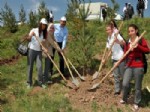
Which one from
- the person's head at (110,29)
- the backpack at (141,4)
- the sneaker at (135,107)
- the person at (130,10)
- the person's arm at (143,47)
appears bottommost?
the sneaker at (135,107)

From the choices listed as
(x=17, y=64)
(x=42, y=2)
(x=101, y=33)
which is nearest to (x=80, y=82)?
(x=17, y=64)

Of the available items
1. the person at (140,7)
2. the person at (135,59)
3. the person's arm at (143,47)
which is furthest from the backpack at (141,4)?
the person's arm at (143,47)

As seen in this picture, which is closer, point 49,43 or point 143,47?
point 143,47

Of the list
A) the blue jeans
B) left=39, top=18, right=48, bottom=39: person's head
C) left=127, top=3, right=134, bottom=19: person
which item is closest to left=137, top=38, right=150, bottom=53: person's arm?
the blue jeans

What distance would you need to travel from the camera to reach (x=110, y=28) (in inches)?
369

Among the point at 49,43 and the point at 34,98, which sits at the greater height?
the point at 49,43

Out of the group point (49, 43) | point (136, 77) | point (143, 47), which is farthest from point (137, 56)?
point (49, 43)

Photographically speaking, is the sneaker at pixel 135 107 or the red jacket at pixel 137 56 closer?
the red jacket at pixel 137 56

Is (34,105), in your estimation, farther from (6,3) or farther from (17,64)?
(6,3)

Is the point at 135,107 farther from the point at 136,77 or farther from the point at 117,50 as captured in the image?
the point at 117,50

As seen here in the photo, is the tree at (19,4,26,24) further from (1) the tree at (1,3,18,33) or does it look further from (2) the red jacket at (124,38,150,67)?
(2) the red jacket at (124,38,150,67)

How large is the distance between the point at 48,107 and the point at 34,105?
417mm

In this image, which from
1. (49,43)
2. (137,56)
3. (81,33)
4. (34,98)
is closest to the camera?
(137,56)

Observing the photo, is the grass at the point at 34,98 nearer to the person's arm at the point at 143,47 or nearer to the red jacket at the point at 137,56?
the red jacket at the point at 137,56
